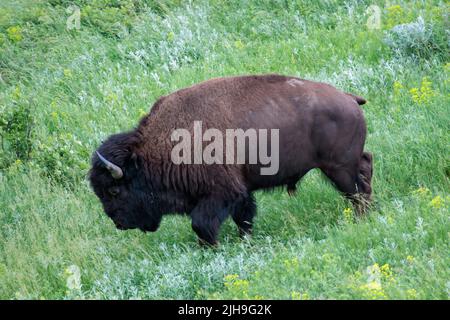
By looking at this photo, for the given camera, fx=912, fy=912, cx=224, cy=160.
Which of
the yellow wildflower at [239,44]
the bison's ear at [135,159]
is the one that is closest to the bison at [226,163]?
the bison's ear at [135,159]

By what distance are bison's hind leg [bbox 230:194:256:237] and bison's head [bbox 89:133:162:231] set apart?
2.71 feet

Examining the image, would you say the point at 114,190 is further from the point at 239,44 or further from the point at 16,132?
the point at 239,44

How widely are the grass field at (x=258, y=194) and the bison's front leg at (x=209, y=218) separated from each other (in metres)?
0.22

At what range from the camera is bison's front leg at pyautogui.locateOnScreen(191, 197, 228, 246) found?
915cm

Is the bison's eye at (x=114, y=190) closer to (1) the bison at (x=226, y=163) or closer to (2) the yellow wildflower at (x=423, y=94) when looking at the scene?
(1) the bison at (x=226, y=163)

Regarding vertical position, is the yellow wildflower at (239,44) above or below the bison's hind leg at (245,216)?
above

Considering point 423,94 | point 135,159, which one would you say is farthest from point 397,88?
point 135,159

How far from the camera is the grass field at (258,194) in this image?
26.7ft

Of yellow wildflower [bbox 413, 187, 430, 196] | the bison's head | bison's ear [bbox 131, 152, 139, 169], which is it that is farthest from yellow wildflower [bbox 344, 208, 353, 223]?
bison's ear [bbox 131, 152, 139, 169]

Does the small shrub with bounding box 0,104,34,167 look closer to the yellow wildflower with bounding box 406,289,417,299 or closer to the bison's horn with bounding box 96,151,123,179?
the bison's horn with bounding box 96,151,123,179

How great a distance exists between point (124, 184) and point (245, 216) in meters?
1.33

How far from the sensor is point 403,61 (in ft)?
42.2

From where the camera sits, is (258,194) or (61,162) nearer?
(258,194)

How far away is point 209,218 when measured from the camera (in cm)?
915
